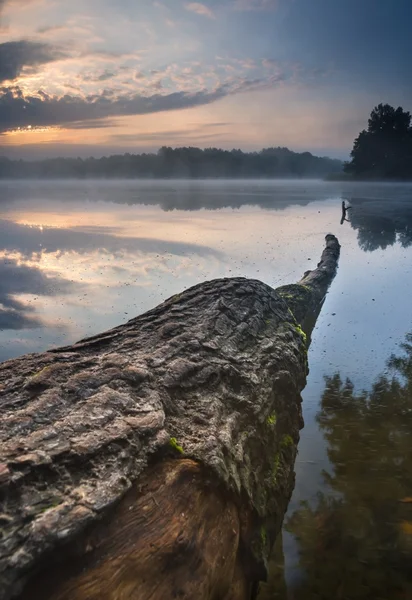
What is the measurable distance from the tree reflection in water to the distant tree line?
296 ft

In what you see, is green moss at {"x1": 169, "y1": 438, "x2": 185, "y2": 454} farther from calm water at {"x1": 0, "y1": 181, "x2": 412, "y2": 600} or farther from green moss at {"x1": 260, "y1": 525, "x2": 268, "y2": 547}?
calm water at {"x1": 0, "y1": 181, "x2": 412, "y2": 600}

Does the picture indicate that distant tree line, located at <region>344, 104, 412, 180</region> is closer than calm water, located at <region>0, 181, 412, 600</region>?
No

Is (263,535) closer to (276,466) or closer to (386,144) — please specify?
(276,466)

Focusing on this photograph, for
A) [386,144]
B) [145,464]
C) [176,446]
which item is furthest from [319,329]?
[386,144]

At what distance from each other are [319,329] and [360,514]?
650cm

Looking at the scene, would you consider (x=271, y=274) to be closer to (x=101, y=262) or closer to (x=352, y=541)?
(x=101, y=262)

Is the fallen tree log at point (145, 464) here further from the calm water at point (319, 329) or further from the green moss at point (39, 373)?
the calm water at point (319, 329)

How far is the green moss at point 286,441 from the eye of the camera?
17.4 feet

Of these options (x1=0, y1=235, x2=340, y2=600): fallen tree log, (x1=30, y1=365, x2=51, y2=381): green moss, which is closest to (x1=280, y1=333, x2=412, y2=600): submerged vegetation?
(x1=0, y1=235, x2=340, y2=600): fallen tree log

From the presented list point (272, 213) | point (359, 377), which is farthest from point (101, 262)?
point (272, 213)

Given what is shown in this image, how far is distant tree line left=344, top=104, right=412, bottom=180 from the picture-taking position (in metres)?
85.9

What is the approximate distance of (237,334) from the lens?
5742 mm

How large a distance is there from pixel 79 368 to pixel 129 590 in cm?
190

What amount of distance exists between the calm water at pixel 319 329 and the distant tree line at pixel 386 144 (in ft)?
217
